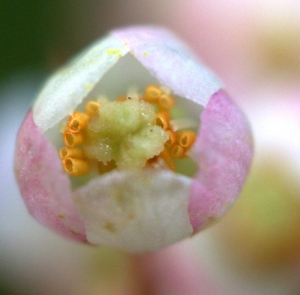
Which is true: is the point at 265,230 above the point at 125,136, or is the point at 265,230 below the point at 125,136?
below

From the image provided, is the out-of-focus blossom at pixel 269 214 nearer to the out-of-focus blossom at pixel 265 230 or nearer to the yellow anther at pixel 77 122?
the out-of-focus blossom at pixel 265 230

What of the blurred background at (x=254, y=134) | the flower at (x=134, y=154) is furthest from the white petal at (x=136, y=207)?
the blurred background at (x=254, y=134)

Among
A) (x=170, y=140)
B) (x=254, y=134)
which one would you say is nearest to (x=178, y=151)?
(x=170, y=140)

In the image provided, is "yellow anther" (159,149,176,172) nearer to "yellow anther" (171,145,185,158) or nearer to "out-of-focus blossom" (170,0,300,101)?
"yellow anther" (171,145,185,158)

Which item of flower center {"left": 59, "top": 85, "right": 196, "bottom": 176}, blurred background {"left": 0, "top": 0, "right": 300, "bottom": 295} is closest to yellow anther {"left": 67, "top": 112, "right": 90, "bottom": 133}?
flower center {"left": 59, "top": 85, "right": 196, "bottom": 176}

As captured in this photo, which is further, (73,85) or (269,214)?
(269,214)

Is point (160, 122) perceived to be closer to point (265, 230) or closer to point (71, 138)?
point (71, 138)
